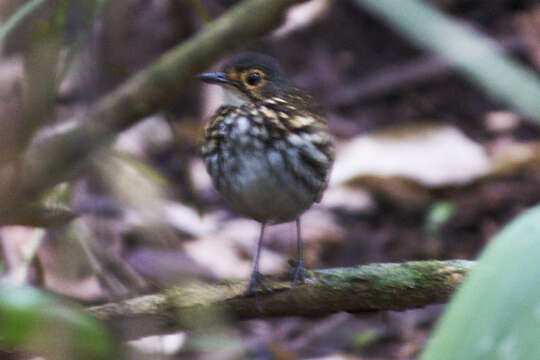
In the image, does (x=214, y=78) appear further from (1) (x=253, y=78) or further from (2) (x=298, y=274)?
(2) (x=298, y=274)

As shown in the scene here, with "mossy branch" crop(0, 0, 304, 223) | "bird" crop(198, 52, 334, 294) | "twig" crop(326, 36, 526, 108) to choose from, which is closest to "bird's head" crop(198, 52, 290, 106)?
"bird" crop(198, 52, 334, 294)

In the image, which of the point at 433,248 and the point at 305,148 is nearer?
the point at 305,148

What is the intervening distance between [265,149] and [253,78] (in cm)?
38

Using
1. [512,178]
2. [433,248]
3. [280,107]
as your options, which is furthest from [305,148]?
[512,178]

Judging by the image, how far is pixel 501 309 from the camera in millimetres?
706

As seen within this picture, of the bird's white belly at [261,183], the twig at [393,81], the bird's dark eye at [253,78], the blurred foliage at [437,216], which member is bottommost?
the bird's white belly at [261,183]

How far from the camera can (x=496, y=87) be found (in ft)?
2.09

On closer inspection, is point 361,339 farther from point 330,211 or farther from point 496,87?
point 496,87

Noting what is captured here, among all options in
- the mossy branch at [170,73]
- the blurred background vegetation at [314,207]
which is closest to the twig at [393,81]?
the blurred background vegetation at [314,207]

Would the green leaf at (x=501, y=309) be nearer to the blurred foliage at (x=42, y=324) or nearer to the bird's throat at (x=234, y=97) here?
the blurred foliage at (x=42, y=324)

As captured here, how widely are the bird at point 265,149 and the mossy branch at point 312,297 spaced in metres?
0.09

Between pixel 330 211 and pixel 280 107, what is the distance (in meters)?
2.20

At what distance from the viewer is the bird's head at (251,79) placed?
108 inches

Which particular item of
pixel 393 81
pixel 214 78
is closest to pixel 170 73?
pixel 214 78
